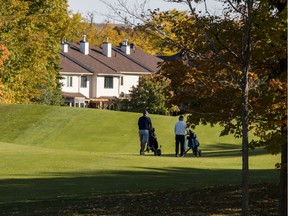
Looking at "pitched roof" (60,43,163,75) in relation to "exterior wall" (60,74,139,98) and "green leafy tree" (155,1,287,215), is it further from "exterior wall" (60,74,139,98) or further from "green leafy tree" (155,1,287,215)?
"green leafy tree" (155,1,287,215)

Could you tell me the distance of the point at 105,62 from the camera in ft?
306

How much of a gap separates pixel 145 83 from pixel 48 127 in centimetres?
2393

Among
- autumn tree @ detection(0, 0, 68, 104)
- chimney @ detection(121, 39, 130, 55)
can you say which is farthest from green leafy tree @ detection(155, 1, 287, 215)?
chimney @ detection(121, 39, 130, 55)

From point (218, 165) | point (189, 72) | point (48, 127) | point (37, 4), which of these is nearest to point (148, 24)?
point (189, 72)

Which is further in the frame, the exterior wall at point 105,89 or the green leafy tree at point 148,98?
the exterior wall at point 105,89

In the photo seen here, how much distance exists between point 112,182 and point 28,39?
120 ft

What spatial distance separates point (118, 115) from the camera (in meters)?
50.2

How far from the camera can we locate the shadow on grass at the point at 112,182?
18844 mm

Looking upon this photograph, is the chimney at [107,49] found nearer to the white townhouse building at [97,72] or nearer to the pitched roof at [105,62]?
the white townhouse building at [97,72]

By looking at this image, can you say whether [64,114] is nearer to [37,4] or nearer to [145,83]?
[37,4]


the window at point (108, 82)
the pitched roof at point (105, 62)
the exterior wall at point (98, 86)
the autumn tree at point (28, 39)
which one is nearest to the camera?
the autumn tree at point (28, 39)

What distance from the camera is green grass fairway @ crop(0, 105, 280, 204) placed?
19.9m

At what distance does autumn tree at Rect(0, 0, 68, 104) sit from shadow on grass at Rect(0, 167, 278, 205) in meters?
32.3

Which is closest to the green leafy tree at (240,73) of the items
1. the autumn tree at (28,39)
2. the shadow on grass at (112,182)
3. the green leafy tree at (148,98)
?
the shadow on grass at (112,182)
